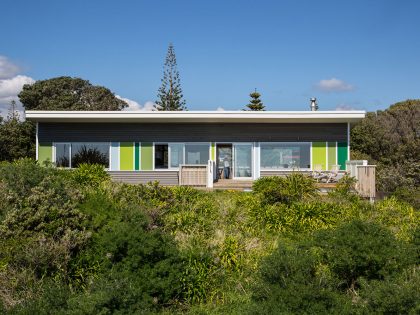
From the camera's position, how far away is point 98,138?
18.1m

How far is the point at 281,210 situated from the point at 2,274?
5.40 meters

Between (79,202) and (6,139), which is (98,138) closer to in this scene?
(6,139)

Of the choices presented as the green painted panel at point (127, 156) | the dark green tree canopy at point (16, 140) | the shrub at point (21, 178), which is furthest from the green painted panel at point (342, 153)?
the dark green tree canopy at point (16, 140)

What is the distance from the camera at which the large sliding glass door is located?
18281 millimetres

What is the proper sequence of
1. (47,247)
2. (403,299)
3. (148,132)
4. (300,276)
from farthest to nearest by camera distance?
(148,132) → (47,247) → (300,276) → (403,299)

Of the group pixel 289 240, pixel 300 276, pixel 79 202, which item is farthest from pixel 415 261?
pixel 79 202

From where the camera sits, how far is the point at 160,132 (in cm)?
1809

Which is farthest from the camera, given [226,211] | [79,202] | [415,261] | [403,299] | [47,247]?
[226,211]

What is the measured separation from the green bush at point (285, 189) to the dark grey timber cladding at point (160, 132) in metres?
7.78

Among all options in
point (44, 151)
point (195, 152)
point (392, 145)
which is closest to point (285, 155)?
point (195, 152)

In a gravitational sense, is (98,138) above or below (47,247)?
above

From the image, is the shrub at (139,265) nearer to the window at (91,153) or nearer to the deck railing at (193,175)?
the deck railing at (193,175)

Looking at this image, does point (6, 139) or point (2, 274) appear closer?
point (2, 274)

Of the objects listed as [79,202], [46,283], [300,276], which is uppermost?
[79,202]
